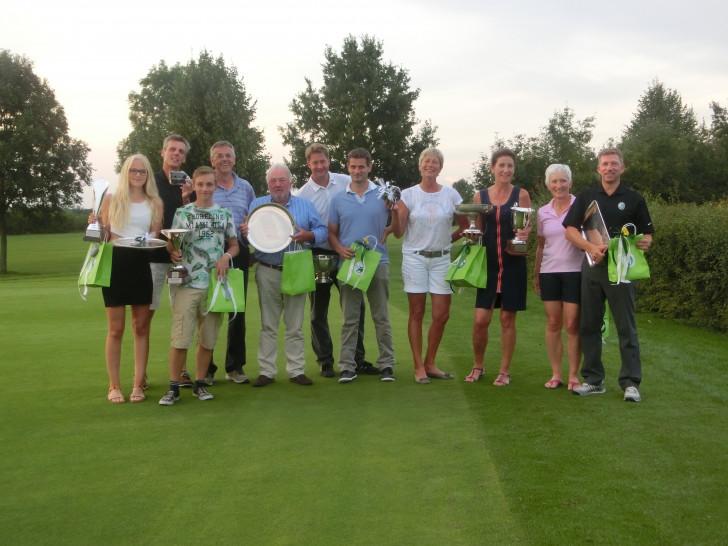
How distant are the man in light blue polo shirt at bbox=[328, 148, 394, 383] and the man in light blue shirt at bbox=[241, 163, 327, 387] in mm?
199

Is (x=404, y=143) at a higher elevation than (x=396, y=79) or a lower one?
lower

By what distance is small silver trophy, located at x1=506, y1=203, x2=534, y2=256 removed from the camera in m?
6.26

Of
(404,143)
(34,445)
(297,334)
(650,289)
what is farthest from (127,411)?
(404,143)

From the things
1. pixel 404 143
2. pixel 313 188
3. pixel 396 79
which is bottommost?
pixel 313 188

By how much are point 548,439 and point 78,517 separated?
9.21 ft

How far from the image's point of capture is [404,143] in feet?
149

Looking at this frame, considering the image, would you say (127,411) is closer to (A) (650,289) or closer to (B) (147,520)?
(B) (147,520)

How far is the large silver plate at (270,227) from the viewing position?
21.5 ft

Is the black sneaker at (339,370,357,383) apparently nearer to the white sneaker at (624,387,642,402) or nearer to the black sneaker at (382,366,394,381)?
the black sneaker at (382,366,394,381)

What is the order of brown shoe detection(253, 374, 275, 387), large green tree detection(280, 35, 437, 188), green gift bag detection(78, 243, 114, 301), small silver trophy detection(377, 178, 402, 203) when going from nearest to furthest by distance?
green gift bag detection(78, 243, 114, 301), small silver trophy detection(377, 178, 402, 203), brown shoe detection(253, 374, 275, 387), large green tree detection(280, 35, 437, 188)

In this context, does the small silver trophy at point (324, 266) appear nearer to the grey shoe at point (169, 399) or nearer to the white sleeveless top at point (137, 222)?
the white sleeveless top at point (137, 222)

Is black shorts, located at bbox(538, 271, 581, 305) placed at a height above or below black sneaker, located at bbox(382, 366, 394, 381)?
above

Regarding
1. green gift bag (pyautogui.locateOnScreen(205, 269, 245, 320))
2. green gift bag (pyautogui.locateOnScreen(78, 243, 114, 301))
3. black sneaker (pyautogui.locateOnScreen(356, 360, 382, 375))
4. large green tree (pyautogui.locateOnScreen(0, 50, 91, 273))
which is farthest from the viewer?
large green tree (pyautogui.locateOnScreen(0, 50, 91, 273))

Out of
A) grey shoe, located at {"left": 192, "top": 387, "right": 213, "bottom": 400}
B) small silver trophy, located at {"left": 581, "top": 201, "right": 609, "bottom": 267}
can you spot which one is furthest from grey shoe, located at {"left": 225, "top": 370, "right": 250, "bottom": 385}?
small silver trophy, located at {"left": 581, "top": 201, "right": 609, "bottom": 267}
